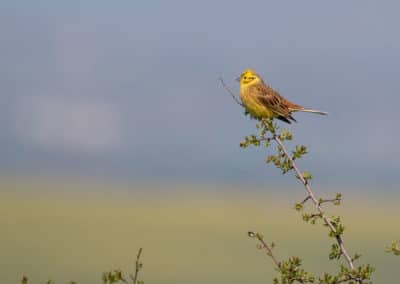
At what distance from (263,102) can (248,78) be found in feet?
3.22

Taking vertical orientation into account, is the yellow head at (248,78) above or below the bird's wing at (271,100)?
above

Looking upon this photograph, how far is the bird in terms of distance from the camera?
13.4 metres

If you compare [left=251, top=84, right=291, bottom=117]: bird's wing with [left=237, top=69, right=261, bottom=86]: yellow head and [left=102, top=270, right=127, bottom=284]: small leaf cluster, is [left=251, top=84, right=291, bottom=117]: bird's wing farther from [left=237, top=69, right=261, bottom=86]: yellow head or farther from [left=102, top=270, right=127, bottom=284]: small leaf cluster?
[left=102, top=270, right=127, bottom=284]: small leaf cluster

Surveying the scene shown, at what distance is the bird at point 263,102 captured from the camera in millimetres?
13438

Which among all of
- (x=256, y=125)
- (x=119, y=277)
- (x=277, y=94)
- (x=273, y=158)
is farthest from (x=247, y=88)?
(x=119, y=277)

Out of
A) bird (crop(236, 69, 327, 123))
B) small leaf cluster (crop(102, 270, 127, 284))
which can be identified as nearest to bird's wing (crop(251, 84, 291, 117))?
bird (crop(236, 69, 327, 123))

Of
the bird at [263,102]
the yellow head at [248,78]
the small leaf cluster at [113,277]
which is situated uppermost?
the yellow head at [248,78]

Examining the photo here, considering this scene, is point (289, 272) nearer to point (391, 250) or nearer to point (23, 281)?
point (391, 250)

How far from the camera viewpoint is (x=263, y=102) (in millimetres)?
13430

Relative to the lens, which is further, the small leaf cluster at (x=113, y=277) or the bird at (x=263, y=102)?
the bird at (x=263, y=102)

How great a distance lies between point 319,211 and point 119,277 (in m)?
2.05

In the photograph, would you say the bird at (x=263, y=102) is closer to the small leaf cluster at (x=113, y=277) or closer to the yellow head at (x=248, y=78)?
the yellow head at (x=248, y=78)

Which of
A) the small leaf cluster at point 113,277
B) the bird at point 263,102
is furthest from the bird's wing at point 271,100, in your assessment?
the small leaf cluster at point 113,277

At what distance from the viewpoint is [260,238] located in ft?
22.2
